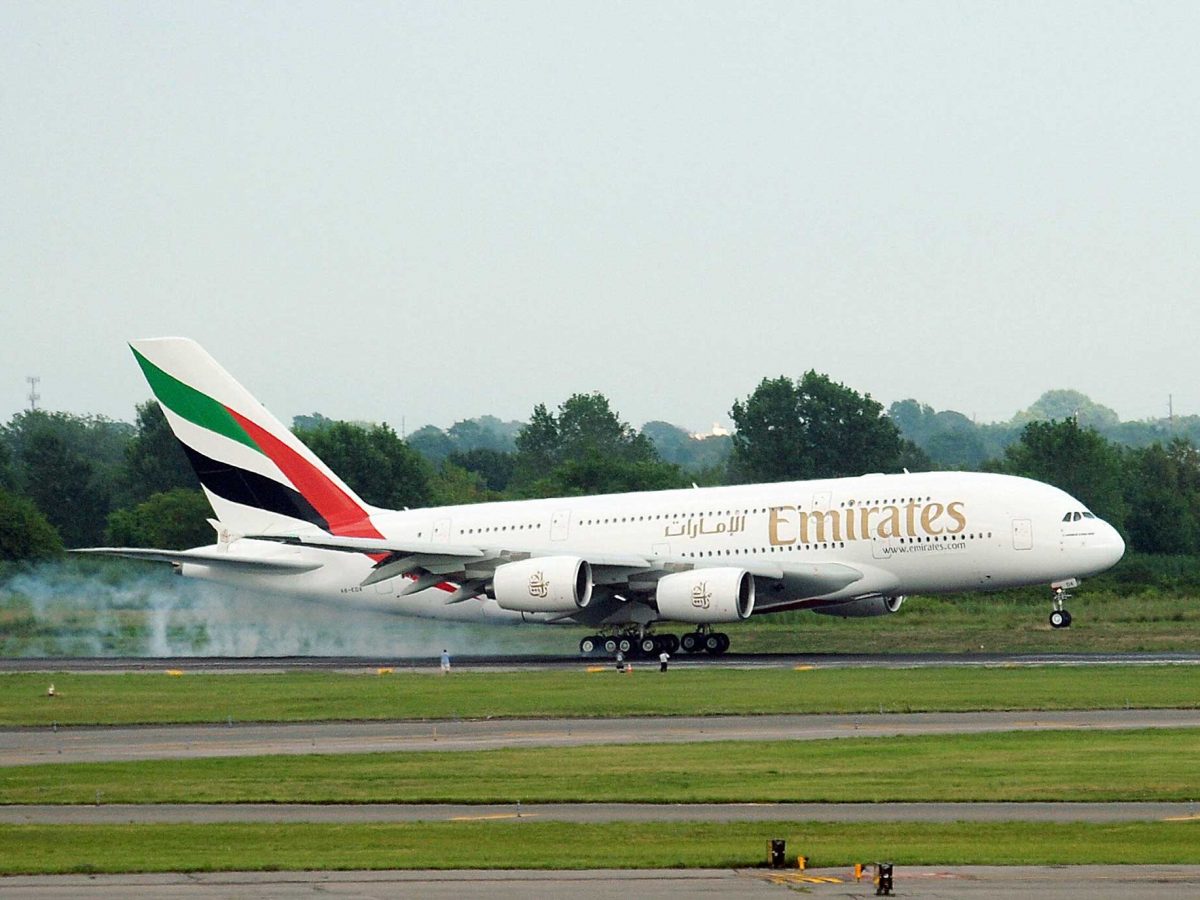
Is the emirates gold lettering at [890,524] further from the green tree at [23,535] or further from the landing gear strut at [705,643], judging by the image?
the green tree at [23,535]

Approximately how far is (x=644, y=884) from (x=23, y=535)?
2084 inches

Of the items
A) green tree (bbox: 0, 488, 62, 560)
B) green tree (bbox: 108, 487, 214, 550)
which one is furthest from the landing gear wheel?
green tree (bbox: 108, 487, 214, 550)

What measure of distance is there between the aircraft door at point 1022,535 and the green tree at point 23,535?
31989mm

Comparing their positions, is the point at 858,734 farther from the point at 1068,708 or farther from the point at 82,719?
the point at 82,719

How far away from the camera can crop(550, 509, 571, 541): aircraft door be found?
56844mm

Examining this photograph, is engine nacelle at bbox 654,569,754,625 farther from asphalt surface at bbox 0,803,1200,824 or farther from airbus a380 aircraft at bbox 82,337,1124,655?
asphalt surface at bbox 0,803,1200,824

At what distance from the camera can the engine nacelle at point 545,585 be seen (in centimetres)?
5266

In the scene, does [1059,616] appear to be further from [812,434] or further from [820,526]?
[812,434]

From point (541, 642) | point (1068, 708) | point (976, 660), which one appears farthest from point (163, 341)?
point (1068, 708)

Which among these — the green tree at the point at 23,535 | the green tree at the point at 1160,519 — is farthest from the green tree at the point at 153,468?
the green tree at the point at 1160,519

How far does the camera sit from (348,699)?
134ft

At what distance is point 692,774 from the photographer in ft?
87.1

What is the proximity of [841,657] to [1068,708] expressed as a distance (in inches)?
654

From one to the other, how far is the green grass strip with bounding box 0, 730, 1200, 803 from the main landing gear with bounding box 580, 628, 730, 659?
23.8m
